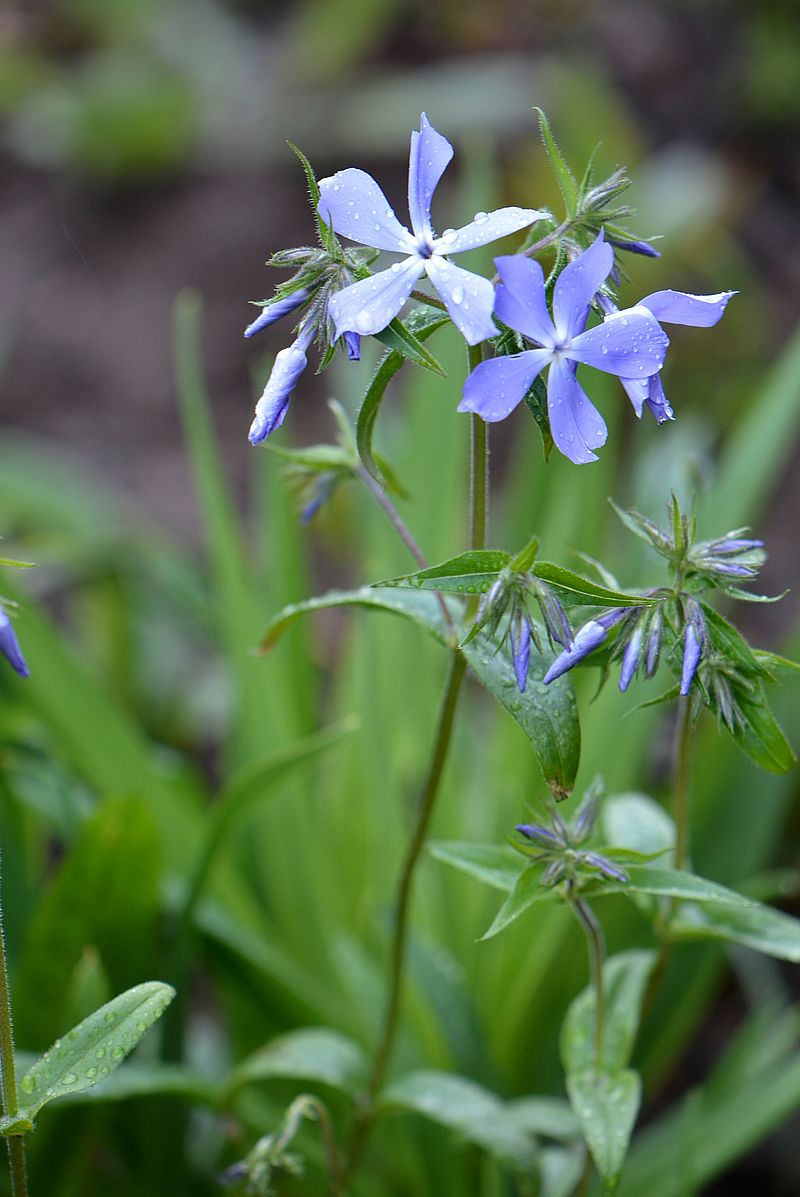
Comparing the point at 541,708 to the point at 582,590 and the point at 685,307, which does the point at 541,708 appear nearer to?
the point at 582,590

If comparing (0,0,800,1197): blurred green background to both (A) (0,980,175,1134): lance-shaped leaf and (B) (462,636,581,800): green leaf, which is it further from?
(B) (462,636,581,800): green leaf

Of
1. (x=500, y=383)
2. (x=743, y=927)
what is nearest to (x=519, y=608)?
(x=500, y=383)

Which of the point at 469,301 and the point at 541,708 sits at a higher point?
the point at 469,301

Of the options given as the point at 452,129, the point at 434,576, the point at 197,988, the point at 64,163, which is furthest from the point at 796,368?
the point at 64,163

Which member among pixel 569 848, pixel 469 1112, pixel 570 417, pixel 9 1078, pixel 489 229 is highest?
pixel 489 229

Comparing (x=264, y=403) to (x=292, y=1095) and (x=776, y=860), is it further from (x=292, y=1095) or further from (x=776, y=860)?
(x=776, y=860)

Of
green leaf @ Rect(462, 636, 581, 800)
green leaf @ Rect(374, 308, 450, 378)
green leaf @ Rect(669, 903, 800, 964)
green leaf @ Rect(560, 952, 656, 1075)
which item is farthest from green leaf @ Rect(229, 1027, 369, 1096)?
green leaf @ Rect(374, 308, 450, 378)
